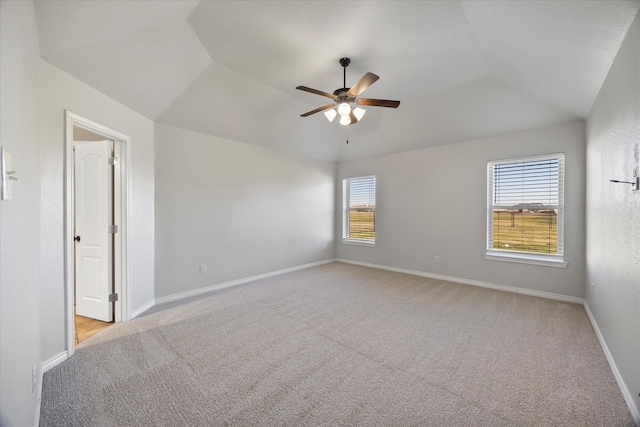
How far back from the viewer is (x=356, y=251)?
6180 millimetres

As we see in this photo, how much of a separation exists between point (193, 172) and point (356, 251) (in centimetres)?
386

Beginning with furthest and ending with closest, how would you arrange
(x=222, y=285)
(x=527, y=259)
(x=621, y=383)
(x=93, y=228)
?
(x=222, y=285) → (x=527, y=259) → (x=93, y=228) → (x=621, y=383)

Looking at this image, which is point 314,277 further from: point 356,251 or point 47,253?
point 47,253

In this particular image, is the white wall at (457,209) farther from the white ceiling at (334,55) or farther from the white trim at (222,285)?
the white trim at (222,285)

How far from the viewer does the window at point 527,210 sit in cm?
386

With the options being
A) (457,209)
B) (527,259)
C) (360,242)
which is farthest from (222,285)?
(527,259)

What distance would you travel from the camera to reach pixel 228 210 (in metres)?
4.41

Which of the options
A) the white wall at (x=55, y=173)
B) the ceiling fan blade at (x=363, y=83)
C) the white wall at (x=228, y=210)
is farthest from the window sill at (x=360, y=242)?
the white wall at (x=55, y=173)

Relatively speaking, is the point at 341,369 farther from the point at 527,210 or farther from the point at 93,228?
the point at 527,210

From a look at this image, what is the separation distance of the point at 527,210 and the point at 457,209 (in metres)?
0.99

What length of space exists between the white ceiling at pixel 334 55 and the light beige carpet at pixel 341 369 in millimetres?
2541

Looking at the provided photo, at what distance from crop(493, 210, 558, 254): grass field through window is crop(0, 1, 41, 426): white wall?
17.7 ft

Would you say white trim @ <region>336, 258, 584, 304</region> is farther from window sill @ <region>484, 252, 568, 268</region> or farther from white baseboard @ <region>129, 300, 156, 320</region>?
white baseboard @ <region>129, 300, 156, 320</region>

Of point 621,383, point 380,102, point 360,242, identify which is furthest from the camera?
point 360,242
